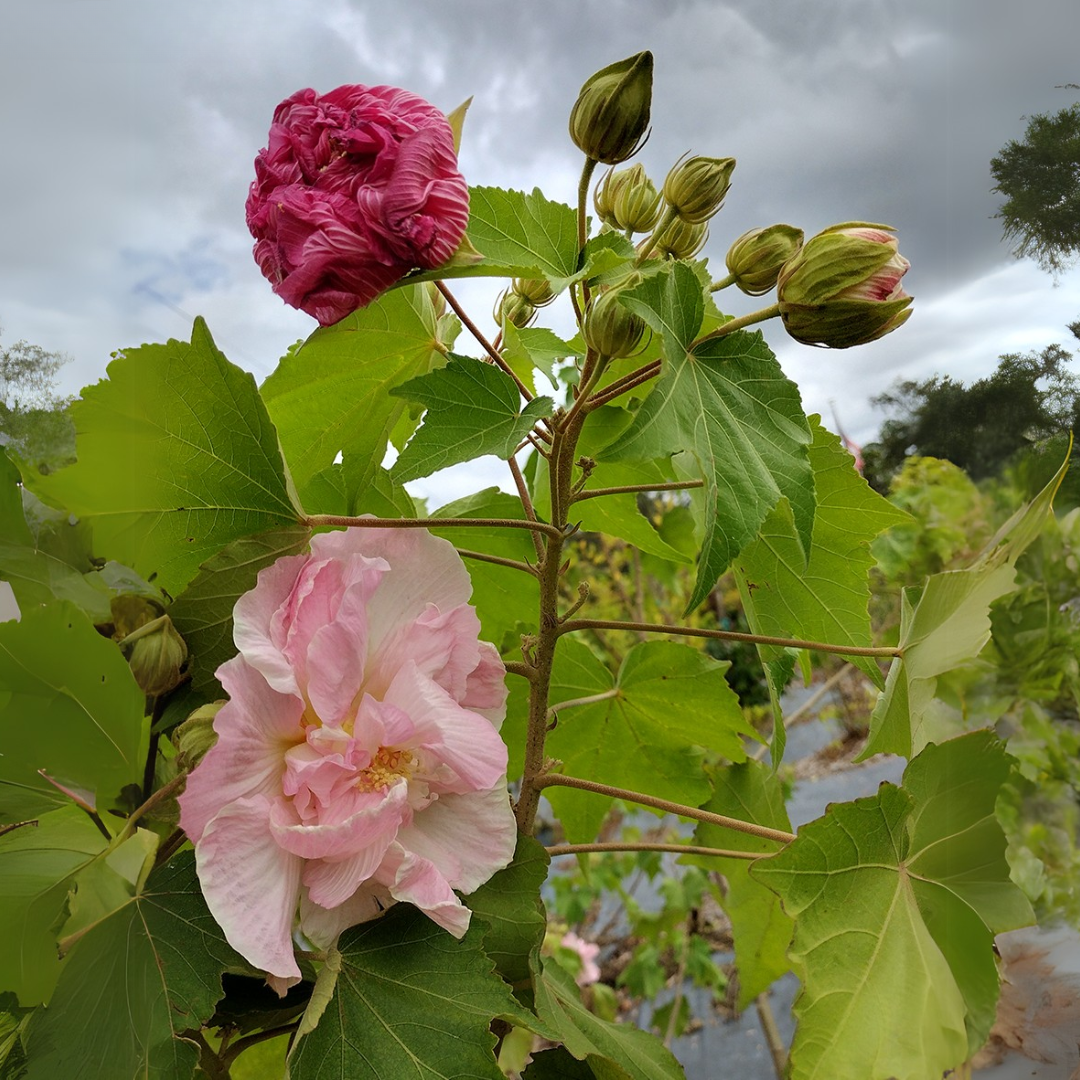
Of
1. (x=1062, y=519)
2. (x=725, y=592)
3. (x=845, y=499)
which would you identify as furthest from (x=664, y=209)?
(x=725, y=592)

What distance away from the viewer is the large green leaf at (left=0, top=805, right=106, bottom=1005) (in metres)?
0.36

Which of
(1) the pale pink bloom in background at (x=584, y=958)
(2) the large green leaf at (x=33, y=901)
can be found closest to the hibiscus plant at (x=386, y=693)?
(2) the large green leaf at (x=33, y=901)

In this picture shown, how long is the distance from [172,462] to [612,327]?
213mm

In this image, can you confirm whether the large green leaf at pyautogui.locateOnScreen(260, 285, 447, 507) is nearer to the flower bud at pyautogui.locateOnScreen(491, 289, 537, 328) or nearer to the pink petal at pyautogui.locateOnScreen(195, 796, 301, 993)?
the flower bud at pyautogui.locateOnScreen(491, 289, 537, 328)

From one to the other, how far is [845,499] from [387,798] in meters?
0.34

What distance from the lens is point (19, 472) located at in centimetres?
41

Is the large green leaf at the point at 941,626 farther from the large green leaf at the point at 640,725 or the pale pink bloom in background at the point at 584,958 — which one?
the pale pink bloom in background at the point at 584,958

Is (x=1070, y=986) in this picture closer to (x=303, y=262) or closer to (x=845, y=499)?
(x=845, y=499)

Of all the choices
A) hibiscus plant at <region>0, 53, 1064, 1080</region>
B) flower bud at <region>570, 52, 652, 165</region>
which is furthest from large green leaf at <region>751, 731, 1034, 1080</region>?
flower bud at <region>570, 52, 652, 165</region>

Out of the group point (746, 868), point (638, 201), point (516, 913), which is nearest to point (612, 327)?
point (638, 201)

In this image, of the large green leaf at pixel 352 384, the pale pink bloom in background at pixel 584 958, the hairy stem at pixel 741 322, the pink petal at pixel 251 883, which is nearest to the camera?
the pink petal at pixel 251 883

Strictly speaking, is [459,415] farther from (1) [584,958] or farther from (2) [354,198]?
(1) [584,958]

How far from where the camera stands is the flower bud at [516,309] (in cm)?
59

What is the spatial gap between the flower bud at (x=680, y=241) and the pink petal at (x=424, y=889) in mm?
346
